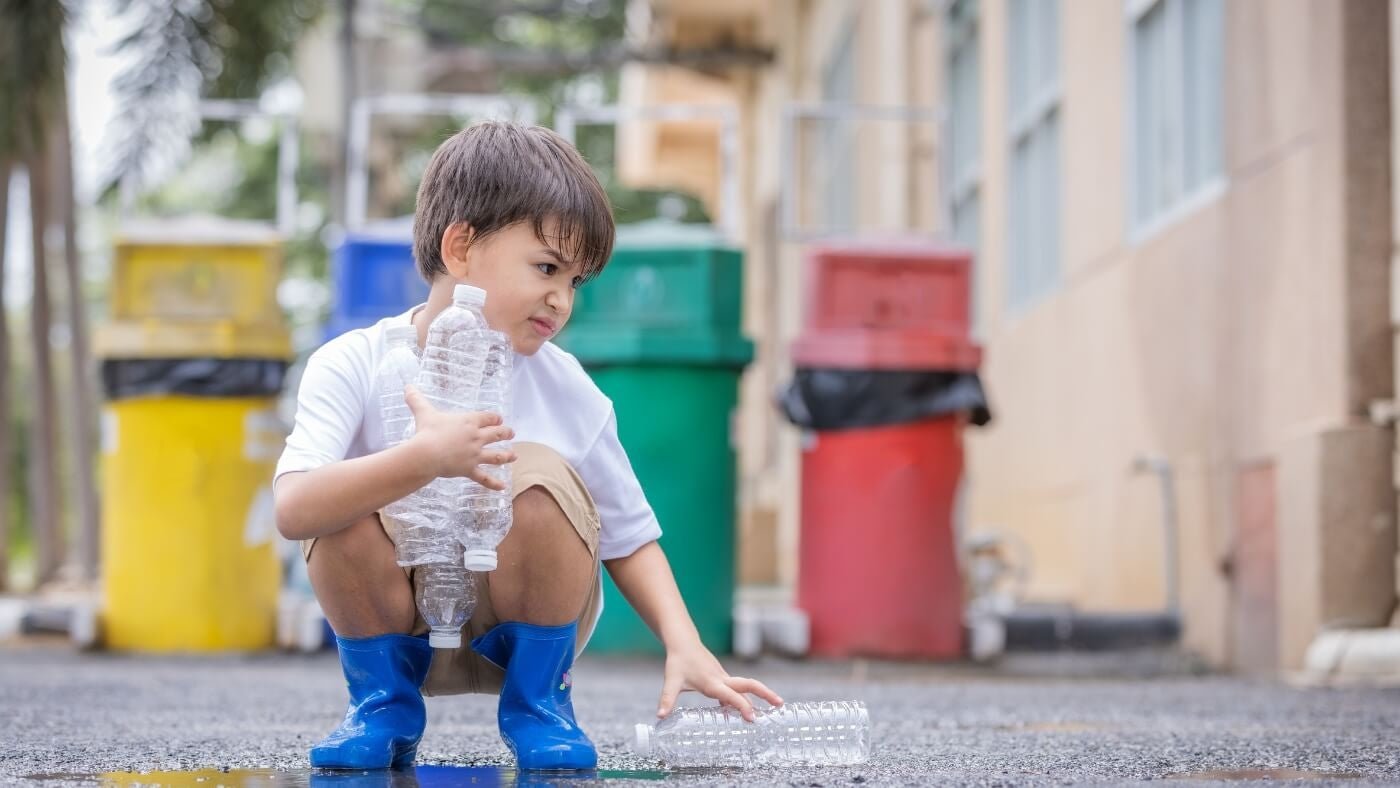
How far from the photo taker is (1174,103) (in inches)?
272

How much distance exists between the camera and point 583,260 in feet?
8.09

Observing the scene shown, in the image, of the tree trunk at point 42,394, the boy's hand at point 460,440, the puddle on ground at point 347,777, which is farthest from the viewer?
the tree trunk at point 42,394

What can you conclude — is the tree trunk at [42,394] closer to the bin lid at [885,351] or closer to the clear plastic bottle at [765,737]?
the bin lid at [885,351]

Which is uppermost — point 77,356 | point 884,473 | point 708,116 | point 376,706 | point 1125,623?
point 708,116

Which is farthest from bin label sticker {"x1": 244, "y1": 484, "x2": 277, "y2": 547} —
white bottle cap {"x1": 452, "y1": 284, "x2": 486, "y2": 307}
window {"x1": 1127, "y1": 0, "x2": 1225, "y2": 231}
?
white bottle cap {"x1": 452, "y1": 284, "x2": 486, "y2": 307}

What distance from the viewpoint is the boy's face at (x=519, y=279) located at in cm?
243

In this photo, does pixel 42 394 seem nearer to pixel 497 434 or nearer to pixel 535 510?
pixel 535 510

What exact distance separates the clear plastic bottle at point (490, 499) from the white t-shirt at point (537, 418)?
102 mm

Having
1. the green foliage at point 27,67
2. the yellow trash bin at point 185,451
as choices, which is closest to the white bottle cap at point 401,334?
the yellow trash bin at point 185,451

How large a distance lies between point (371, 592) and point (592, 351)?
12.4ft

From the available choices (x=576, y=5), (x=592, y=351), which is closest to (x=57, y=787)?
(x=592, y=351)

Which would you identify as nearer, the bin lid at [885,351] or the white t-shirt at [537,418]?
the white t-shirt at [537,418]

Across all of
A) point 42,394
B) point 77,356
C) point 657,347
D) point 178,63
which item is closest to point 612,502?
point 657,347

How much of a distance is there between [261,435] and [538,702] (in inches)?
172
